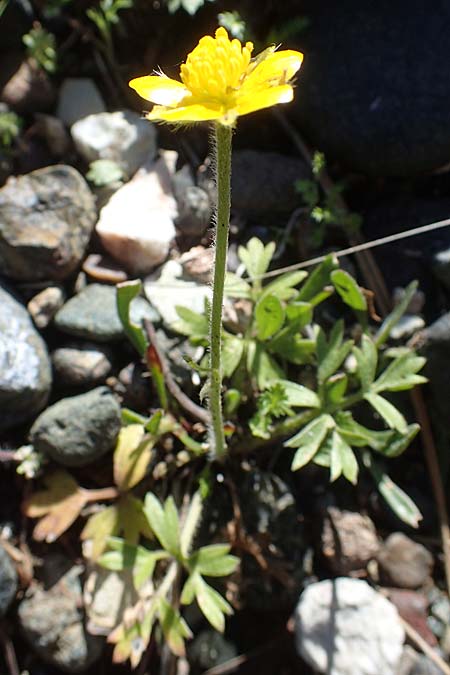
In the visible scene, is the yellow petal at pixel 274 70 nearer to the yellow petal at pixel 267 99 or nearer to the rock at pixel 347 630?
the yellow petal at pixel 267 99

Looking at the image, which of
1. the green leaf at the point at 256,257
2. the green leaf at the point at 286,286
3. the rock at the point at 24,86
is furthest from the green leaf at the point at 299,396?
the rock at the point at 24,86

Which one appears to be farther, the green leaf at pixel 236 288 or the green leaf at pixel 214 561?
the green leaf at pixel 236 288

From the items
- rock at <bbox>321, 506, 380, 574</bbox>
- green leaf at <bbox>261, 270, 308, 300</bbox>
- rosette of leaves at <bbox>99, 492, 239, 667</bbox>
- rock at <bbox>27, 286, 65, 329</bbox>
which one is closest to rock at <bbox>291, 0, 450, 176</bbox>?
green leaf at <bbox>261, 270, 308, 300</bbox>

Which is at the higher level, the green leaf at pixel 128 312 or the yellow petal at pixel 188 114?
the yellow petal at pixel 188 114

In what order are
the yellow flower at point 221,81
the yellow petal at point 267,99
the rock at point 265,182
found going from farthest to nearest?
the rock at point 265,182
the yellow flower at point 221,81
the yellow petal at point 267,99

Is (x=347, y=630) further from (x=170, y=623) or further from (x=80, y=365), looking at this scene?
(x=80, y=365)

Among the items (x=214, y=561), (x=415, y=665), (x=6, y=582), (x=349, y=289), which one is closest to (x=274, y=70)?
(x=349, y=289)

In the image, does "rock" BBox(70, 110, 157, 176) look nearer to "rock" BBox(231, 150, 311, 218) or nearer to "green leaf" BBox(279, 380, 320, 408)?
"rock" BBox(231, 150, 311, 218)

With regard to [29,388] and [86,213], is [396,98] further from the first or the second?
[29,388]
